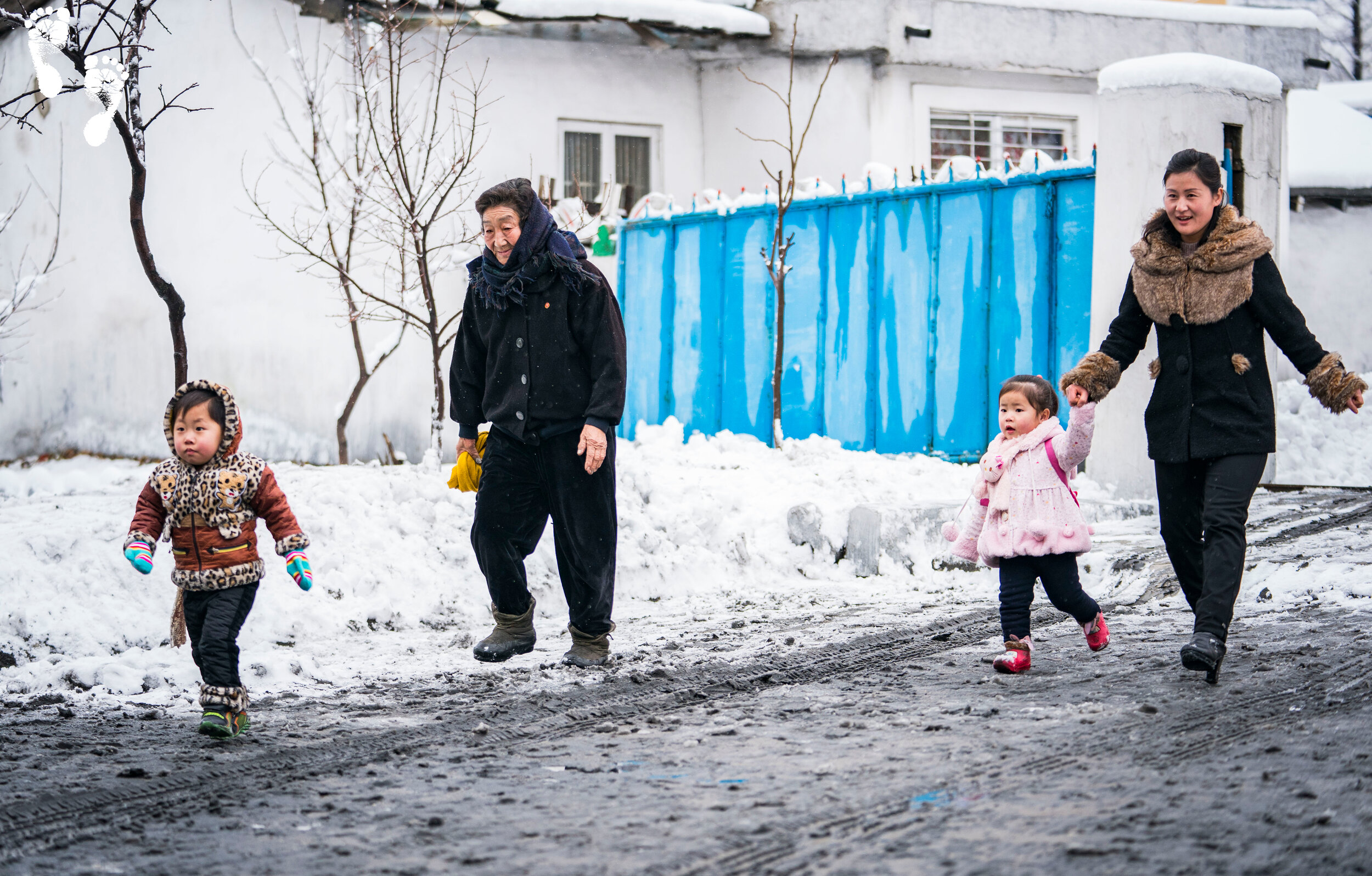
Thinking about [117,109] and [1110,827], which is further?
[117,109]

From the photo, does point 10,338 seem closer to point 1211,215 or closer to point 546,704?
point 546,704

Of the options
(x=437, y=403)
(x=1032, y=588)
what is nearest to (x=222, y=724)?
(x=1032, y=588)

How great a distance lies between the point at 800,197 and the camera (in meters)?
11.3

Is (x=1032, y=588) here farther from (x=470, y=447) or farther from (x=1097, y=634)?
(x=470, y=447)

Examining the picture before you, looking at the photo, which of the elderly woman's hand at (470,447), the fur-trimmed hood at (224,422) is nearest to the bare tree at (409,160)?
the elderly woman's hand at (470,447)

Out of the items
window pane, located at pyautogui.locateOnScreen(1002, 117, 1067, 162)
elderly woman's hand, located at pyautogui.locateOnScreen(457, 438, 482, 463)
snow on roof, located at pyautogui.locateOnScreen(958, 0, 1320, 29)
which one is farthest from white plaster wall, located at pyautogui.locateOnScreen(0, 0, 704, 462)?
elderly woman's hand, located at pyautogui.locateOnScreen(457, 438, 482, 463)

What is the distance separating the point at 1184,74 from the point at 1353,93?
53.9 ft

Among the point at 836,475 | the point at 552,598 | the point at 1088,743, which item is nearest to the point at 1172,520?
the point at 1088,743

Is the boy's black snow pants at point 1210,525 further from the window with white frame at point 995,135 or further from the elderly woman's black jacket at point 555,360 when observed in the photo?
the window with white frame at point 995,135

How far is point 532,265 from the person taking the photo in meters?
5.37

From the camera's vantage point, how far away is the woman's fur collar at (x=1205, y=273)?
16.1 feet

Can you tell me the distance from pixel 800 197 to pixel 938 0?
3839 mm

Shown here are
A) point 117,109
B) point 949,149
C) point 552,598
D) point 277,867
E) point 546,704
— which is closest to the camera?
point 277,867

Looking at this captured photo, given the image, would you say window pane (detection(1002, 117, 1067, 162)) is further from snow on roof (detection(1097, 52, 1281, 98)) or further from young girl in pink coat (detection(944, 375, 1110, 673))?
young girl in pink coat (detection(944, 375, 1110, 673))
